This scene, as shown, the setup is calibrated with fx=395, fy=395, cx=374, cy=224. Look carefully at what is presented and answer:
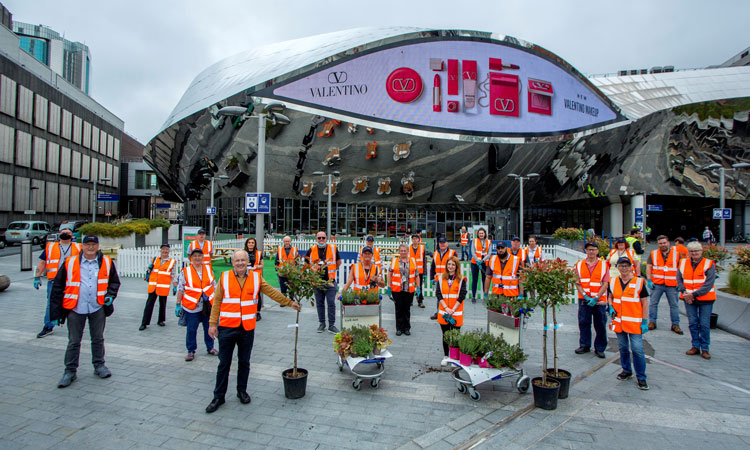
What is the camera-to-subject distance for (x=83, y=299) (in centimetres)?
546

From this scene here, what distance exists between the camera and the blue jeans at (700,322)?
666cm

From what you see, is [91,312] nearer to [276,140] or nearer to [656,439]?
[656,439]

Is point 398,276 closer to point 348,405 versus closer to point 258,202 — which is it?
point 348,405

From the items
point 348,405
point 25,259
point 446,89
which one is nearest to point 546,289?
point 348,405

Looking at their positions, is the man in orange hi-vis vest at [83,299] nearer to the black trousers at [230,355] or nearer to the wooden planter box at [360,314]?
the black trousers at [230,355]

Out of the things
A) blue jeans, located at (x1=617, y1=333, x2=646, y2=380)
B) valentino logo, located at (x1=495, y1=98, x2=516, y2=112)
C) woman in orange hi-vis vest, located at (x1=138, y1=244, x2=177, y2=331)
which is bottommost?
blue jeans, located at (x1=617, y1=333, x2=646, y2=380)

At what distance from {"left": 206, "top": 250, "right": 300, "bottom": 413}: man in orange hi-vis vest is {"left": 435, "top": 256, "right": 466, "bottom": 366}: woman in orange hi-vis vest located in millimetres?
2862

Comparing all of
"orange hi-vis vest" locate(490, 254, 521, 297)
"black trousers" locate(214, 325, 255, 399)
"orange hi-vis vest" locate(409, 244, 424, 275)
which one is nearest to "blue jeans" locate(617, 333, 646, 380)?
"orange hi-vis vest" locate(490, 254, 521, 297)

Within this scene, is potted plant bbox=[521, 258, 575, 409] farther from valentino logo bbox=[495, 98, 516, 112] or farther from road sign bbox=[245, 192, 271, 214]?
valentino logo bbox=[495, 98, 516, 112]

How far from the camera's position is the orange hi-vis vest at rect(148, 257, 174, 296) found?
314 inches

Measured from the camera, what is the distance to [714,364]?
6336 millimetres

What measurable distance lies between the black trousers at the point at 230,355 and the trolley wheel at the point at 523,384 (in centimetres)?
A: 345

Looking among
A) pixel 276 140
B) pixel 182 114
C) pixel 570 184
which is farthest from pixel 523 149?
pixel 182 114

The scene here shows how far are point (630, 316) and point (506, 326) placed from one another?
1.65 m
